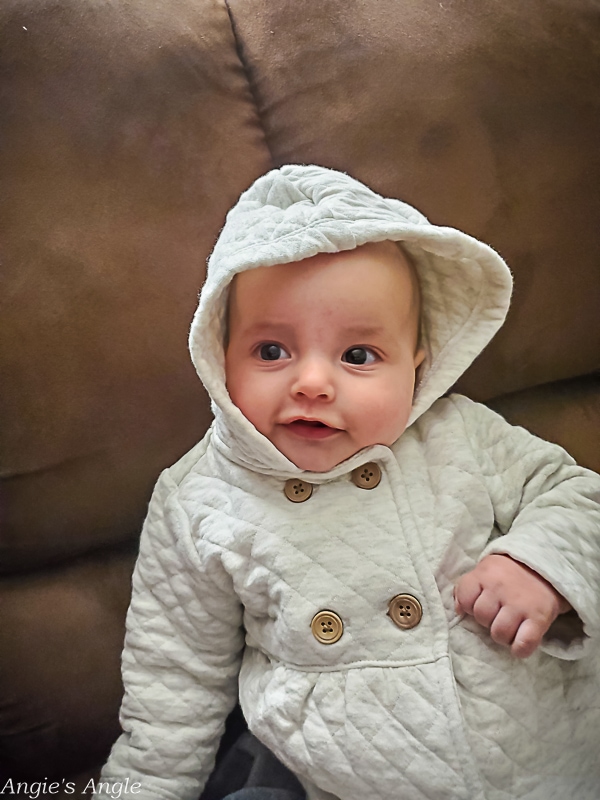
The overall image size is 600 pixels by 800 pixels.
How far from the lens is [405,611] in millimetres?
692

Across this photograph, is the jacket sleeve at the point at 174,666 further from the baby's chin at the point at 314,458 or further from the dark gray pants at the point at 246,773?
the baby's chin at the point at 314,458

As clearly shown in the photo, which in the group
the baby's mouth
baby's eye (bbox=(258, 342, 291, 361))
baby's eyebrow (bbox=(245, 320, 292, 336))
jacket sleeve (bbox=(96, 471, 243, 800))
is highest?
baby's eyebrow (bbox=(245, 320, 292, 336))

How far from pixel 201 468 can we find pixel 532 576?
365mm

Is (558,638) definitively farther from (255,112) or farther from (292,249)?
(255,112)

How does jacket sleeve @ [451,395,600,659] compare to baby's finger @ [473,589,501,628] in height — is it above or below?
above

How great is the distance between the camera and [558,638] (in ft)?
2.28

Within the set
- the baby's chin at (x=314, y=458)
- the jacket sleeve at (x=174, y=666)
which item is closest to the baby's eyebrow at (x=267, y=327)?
the baby's chin at (x=314, y=458)

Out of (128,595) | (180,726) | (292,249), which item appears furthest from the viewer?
(128,595)

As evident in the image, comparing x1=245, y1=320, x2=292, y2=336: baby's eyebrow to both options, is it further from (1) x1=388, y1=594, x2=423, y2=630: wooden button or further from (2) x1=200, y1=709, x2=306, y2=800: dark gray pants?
(2) x1=200, y1=709, x2=306, y2=800: dark gray pants

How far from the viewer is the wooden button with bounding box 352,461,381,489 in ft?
2.44

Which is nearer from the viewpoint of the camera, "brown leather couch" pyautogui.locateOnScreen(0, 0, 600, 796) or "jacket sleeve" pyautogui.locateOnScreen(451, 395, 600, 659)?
"jacket sleeve" pyautogui.locateOnScreen(451, 395, 600, 659)

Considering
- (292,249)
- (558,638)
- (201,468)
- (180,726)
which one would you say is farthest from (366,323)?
(180,726)

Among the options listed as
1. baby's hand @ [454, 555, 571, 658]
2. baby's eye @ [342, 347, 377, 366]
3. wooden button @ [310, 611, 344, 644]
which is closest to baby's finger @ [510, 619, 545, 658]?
baby's hand @ [454, 555, 571, 658]

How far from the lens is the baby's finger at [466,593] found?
2.24ft
